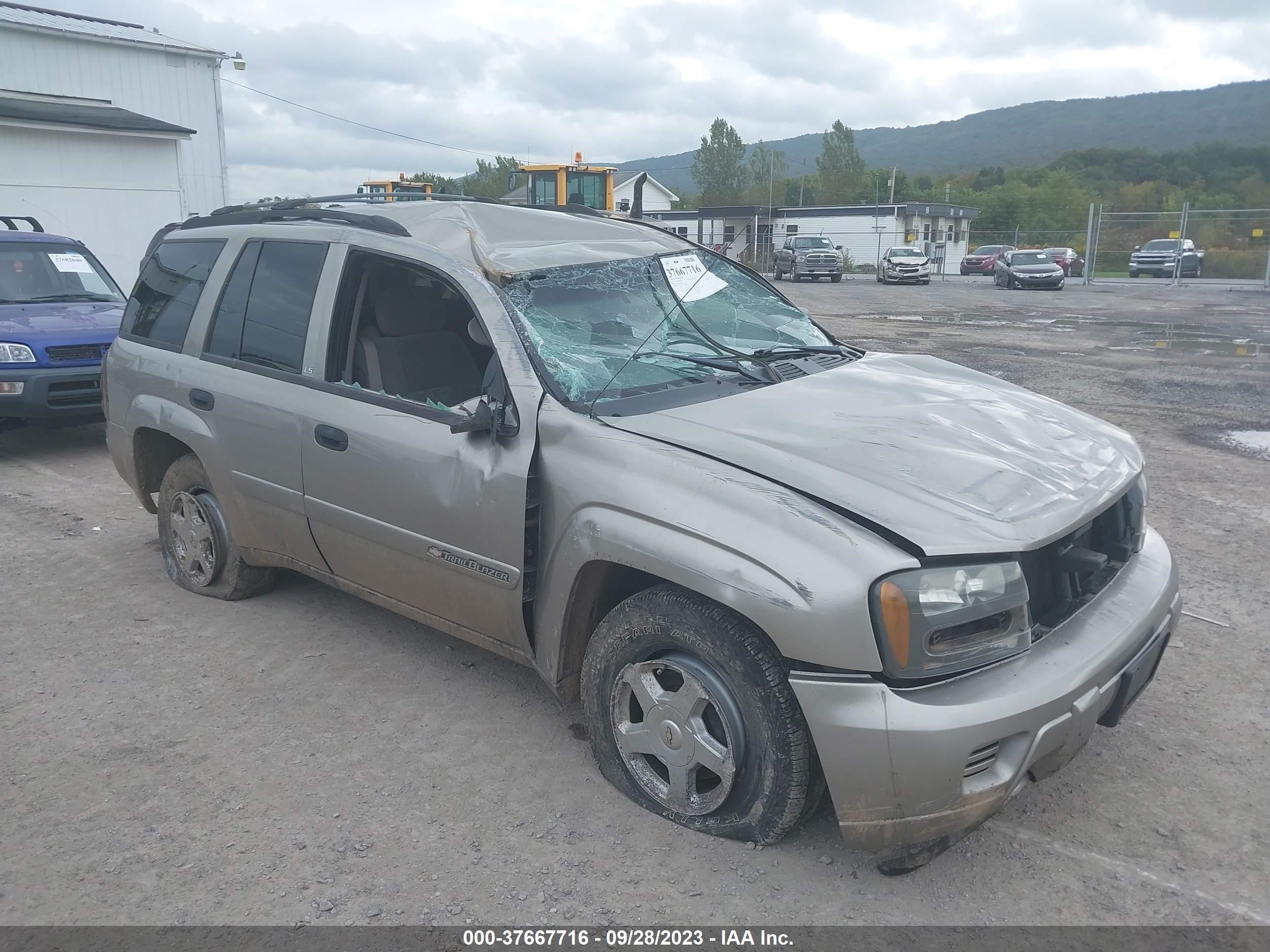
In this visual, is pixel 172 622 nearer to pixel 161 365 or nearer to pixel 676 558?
pixel 161 365

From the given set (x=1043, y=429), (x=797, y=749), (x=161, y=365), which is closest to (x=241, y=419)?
(x=161, y=365)

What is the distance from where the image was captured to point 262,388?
416 centimetres

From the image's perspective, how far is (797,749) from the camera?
8.79ft

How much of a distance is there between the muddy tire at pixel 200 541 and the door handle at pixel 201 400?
0.29 metres

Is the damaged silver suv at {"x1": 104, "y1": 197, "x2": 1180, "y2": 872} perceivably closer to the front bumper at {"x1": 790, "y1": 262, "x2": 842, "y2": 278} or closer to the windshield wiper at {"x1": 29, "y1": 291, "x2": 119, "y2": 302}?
the windshield wiper at {"x1": 29, "y1": 291, "x2": 119, "y2": 302}

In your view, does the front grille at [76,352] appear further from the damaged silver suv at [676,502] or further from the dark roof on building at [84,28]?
the dark roof on building at [84,28]

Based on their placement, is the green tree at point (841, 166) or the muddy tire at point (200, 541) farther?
the green tree at point (841, 166)

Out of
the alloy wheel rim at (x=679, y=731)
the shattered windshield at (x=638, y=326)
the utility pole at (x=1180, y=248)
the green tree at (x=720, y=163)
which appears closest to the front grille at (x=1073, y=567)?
the alloy wheel rim at (x=679, y=731)

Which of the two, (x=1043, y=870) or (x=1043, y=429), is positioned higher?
(x=1043, y=429)

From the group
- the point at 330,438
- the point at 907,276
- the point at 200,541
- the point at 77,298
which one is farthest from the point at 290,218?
the point at 907,276

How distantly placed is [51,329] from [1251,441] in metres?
9.87

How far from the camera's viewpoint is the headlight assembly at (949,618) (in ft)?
8.14
